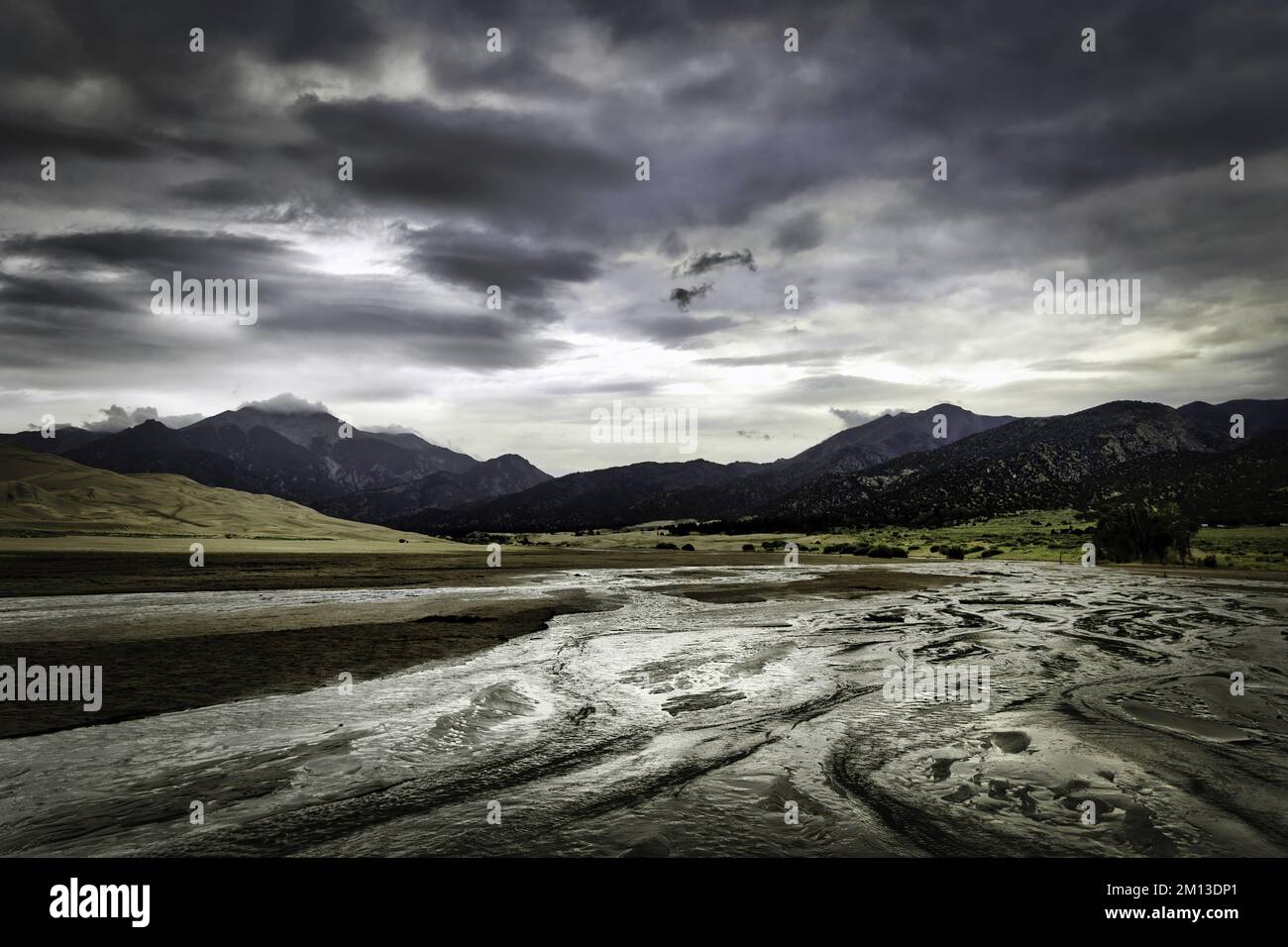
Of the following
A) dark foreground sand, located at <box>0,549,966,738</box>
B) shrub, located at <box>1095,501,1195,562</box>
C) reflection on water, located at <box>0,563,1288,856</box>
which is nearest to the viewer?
reflection on water, located at <box>0,563,1288,856</box>

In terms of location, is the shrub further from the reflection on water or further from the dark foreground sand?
the reflection on water

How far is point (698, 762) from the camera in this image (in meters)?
8.55

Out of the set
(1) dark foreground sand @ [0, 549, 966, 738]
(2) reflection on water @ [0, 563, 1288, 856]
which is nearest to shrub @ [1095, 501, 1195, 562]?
(1) dark foreground sand @ [0, 549, 966, 738]

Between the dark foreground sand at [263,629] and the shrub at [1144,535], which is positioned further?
the shrub at [1144,535]

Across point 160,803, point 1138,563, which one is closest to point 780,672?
point 160,803

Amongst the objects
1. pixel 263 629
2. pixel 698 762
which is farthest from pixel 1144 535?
pixel 263 629

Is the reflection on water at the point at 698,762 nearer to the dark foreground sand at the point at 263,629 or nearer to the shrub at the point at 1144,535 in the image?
the dark foreground sand at the point at 263,629

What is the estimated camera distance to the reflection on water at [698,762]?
6293mm

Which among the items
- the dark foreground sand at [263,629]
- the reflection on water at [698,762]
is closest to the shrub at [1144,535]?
the dark foreground sand at [263,629]

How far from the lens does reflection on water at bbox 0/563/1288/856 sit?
6.29m

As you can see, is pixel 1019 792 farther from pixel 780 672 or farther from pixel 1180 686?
pixel 1180 686

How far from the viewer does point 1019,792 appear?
7.41 metres

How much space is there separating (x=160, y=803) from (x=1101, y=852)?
9.37 m
